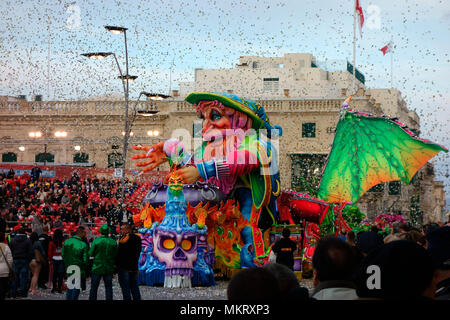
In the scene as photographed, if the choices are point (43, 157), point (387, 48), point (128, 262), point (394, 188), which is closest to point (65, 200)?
point (128, 262)

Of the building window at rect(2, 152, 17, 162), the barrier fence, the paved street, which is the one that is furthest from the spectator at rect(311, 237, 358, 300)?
the building window at rect(2, 152, 17, 162)

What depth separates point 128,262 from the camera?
35.2 feet

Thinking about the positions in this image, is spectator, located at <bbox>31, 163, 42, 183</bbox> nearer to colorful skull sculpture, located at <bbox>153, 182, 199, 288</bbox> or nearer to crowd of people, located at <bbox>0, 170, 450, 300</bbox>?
crowd of people, located at <bbox>0, 170, 450, 300</bbox>

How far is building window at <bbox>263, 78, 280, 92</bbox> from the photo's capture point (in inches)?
1927

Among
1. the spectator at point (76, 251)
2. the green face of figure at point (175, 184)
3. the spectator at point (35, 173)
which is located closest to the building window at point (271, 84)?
the spectator at point (35, 173)

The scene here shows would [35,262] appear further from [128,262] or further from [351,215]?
[351,215]

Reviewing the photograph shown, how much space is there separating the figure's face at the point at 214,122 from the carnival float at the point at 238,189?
22 millimetres

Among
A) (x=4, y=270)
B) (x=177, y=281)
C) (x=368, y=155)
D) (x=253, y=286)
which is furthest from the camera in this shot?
(x=368, y=155)

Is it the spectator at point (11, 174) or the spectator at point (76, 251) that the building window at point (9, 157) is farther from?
the spectator at point (76, 251)

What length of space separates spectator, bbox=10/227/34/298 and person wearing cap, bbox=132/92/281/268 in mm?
3671

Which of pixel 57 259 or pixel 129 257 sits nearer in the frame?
pixel 129 257

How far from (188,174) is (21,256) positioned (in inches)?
153

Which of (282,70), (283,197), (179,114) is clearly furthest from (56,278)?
(282,70)
